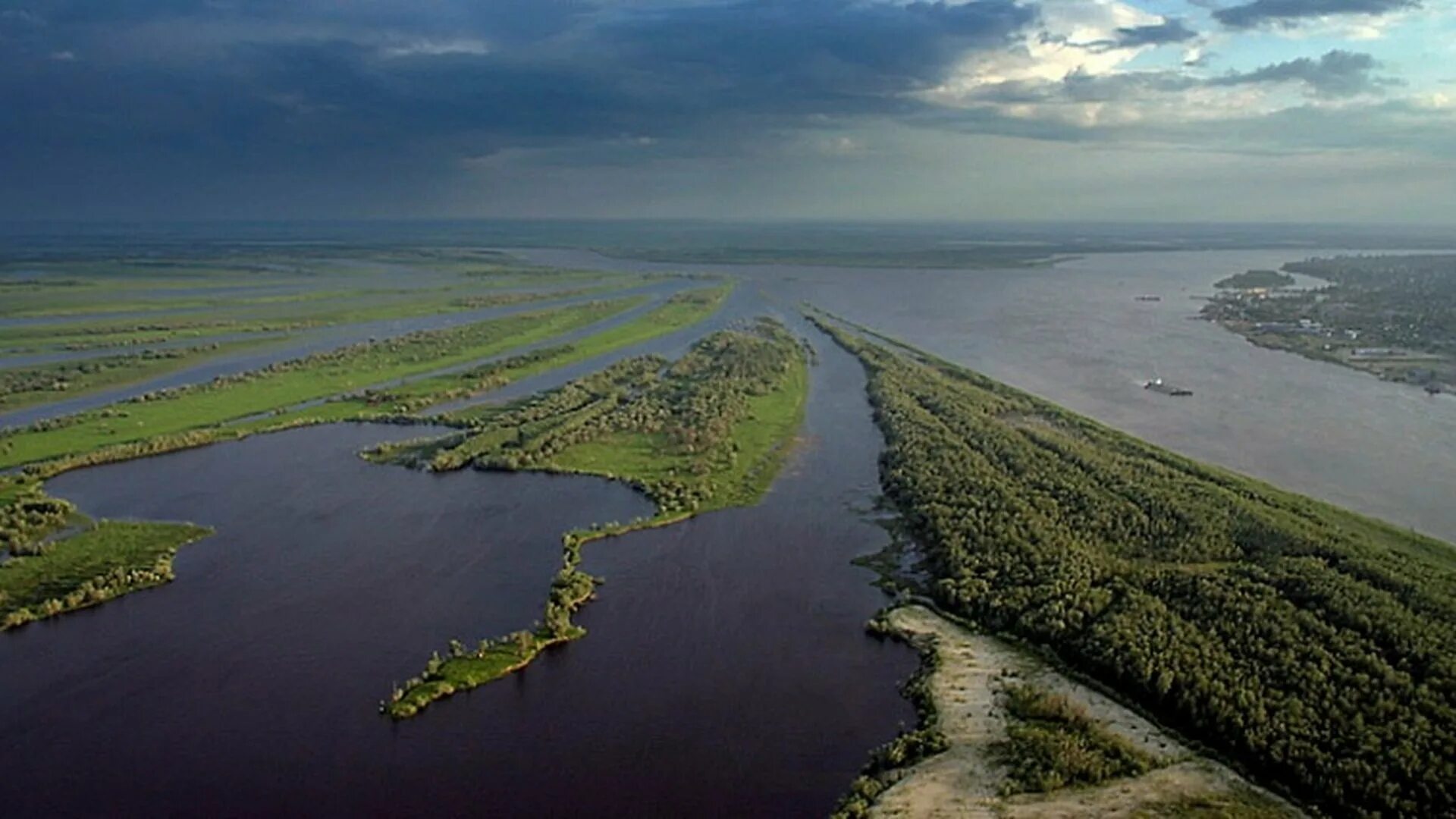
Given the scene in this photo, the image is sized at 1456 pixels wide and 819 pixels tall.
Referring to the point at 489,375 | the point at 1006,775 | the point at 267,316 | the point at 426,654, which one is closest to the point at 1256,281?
the point at 489,375

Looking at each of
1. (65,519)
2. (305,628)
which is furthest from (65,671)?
(65,519)

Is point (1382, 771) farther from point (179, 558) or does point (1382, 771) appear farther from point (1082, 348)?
point (1082, 348)

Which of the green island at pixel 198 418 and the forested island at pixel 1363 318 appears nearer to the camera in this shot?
the green island at pixel 198 418

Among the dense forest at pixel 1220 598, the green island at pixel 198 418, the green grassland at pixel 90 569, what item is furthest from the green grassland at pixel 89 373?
the dense forest at pixel 1220 598

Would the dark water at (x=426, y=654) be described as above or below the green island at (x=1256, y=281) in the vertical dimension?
below

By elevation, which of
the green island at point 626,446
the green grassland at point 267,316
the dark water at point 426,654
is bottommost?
the dark water at point 426,654

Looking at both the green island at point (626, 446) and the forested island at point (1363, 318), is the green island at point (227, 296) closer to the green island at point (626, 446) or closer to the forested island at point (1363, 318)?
the green island at point (626, 446)

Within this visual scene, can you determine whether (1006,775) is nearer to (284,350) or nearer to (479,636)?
(479,636)
